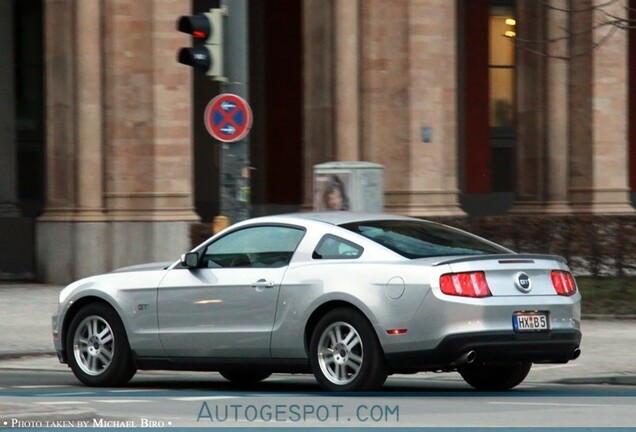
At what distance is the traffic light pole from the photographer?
16.7 metres

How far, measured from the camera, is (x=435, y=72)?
2952 centimetres

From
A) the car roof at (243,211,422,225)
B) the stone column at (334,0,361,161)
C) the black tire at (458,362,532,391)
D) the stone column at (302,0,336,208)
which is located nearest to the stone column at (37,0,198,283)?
the stone column at (302,0,336,208)

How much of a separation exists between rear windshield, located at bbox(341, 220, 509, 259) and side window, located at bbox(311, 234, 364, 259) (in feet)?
0.53

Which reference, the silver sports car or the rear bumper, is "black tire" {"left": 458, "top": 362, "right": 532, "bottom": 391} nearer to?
the silver sports car

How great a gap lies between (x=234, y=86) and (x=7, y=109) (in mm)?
18212

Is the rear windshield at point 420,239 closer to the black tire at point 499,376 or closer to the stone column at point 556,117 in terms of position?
the black tire at point 499,376

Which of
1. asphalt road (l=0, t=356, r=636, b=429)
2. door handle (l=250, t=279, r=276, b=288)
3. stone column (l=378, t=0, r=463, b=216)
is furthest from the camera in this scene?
stone column (l=378, t=0, r=463, b=216)

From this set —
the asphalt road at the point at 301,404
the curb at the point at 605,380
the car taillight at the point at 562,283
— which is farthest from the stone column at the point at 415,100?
the car taillight at the point at 562,283

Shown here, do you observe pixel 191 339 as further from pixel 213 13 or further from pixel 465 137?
pixel 465 137

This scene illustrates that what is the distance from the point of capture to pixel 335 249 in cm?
1252

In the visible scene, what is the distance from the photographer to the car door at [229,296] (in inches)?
497

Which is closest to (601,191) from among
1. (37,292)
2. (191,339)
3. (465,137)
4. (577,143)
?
(577,143)

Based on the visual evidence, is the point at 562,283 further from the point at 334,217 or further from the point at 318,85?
the point at 318,85

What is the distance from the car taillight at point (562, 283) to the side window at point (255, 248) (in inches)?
77.3
